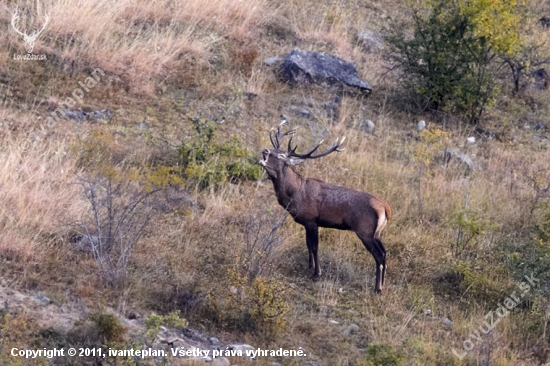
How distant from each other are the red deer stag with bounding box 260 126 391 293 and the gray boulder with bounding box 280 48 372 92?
4413 mm

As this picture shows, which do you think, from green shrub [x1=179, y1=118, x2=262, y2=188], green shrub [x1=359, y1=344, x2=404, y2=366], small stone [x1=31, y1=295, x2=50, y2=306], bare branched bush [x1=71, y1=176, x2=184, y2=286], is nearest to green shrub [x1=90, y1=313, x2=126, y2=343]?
small stone [x1=31, y1=295, x2=50, y2=306]

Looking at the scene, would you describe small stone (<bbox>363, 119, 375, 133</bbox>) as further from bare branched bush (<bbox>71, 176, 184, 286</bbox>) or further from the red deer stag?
bare branched bush (<bbox>71, 176, 184, 286</bbox>)

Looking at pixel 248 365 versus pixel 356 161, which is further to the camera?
pixel 356 161

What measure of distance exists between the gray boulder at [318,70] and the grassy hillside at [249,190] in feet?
0.83

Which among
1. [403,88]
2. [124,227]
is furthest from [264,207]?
[403,88]

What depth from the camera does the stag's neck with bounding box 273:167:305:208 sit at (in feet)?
27.9

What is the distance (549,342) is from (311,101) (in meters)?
6.13

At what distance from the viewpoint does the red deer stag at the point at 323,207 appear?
322 inches

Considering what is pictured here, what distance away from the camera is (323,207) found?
27.4 ft

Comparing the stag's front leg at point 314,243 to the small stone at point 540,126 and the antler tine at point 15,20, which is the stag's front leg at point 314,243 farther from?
the small stone at point 540,126

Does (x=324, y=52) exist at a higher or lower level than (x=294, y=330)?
higher

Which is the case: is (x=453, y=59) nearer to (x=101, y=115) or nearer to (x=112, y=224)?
(x=101, y=115)

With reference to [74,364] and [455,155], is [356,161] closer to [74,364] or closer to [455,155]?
[455,155]

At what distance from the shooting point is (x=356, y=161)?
427 inches
